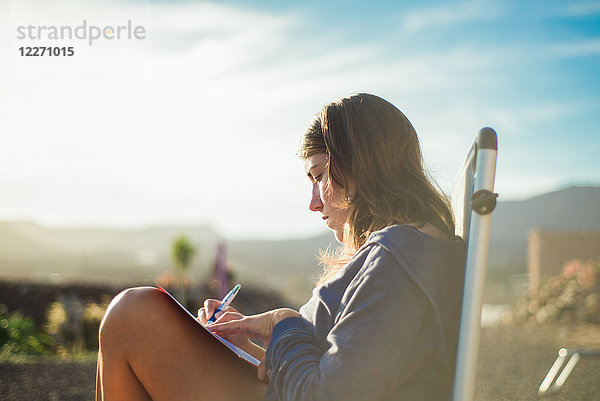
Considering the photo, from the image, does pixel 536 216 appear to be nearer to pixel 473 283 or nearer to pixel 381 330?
pixel 473 283

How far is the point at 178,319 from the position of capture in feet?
4.85

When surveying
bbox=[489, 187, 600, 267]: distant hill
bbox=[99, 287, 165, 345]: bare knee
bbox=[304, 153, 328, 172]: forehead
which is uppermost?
bbox=[304, 153, 328, 172]: forehead

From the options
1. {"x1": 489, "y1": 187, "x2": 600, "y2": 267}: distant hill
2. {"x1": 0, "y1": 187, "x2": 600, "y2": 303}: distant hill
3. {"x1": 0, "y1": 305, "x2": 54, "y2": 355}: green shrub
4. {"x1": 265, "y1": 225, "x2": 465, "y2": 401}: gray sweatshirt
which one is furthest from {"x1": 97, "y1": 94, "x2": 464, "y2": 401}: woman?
{"x1": 489, "y1": 187, "x2": 600, "y2": 267}: distant hill

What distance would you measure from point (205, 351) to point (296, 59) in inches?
335

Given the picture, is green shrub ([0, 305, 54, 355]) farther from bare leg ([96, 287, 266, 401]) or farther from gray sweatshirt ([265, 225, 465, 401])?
gray sweatshirt ([265, 225, 465, 401])

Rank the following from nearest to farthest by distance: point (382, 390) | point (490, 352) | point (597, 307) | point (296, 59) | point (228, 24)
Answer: point (382, 390)
point (490, 352)
point (597, 307)
point (228, 24)
point (296, 59)

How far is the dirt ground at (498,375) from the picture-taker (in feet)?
13.3

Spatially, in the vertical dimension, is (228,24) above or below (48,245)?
above

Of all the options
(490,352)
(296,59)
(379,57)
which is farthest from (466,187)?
(296,59)

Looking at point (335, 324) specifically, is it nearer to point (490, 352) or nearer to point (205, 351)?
point (205, 351)

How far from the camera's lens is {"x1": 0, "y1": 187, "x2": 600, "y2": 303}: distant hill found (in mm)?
9703

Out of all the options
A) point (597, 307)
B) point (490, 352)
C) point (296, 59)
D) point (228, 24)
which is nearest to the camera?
point (490, 352)

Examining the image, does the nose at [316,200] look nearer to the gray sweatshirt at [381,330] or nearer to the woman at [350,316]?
the woman at [350,316]

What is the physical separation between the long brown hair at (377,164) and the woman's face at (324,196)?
0.02 meters
